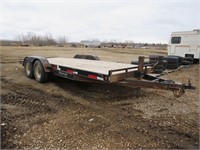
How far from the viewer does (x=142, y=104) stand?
15.0 feet

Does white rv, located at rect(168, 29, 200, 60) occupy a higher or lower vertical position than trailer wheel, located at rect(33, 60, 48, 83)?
higher

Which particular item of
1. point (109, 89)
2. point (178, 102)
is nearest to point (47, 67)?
point (109, 89)

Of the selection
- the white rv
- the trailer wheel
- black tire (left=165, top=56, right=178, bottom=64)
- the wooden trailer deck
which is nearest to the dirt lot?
the trailer wheel

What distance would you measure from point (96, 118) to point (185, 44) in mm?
11257

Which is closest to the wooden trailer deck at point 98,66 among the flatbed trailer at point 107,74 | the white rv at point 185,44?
the flatbed trailer at point 107,74

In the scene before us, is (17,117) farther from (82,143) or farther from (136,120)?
(136,120)

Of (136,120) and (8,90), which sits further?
(8,90)

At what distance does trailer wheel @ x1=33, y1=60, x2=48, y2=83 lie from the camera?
577 cm

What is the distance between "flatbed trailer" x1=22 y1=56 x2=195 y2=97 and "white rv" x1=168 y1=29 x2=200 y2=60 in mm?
8744

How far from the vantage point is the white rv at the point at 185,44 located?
12.3 meters

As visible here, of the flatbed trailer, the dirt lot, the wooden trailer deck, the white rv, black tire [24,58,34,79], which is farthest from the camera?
the white rv

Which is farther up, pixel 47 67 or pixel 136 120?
pixel 47 67

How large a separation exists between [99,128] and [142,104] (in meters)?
1.63

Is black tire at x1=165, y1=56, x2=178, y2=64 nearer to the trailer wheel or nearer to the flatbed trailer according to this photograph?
the flatbed trailer
